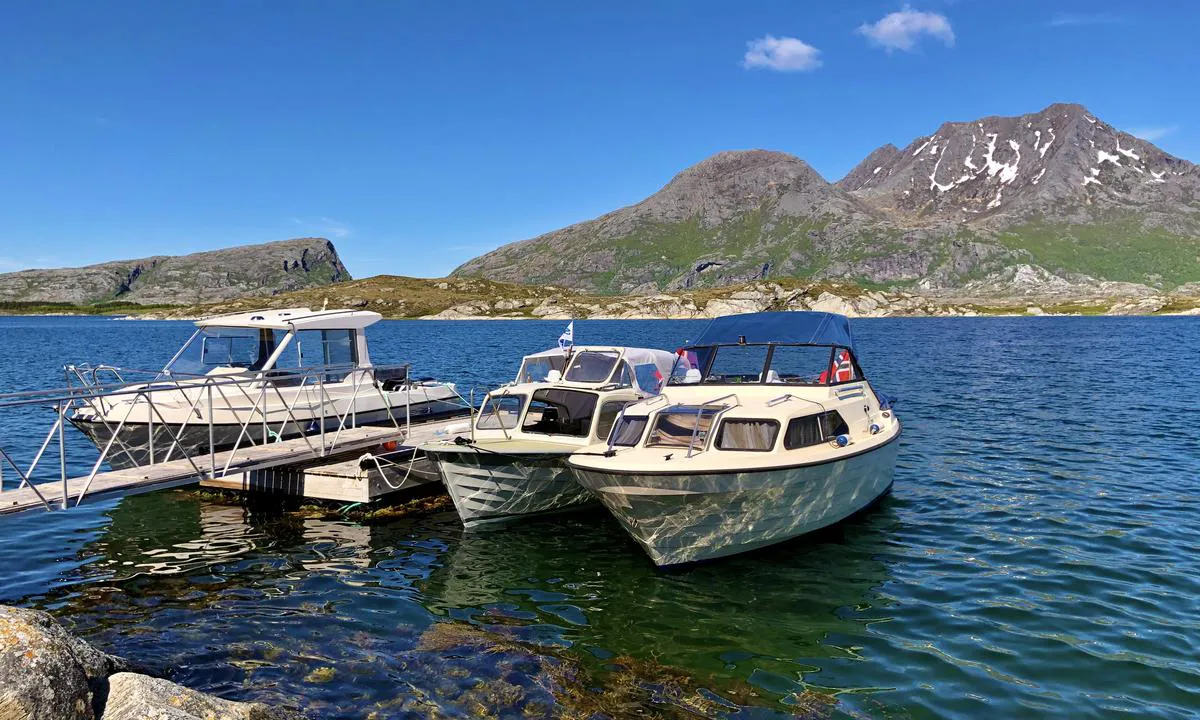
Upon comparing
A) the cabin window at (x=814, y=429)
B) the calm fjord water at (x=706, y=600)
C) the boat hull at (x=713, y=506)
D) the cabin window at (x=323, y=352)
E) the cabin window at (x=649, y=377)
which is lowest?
the calm fjord water at (x=706, y=600)

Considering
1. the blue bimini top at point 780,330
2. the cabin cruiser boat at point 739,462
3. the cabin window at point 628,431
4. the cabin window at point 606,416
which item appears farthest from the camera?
the blue bimini top at point 780,330

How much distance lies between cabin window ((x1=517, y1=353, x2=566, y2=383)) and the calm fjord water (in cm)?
439

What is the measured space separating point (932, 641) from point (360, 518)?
12846 mm

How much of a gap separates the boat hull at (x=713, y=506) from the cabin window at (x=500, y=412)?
458cm

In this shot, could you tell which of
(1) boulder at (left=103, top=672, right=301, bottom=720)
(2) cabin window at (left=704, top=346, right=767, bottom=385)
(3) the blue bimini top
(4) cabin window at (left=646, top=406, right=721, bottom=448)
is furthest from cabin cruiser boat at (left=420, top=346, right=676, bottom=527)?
(1) boulder at (left=103, top=672, right=301, bottom=720)

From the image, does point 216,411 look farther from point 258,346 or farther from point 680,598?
point 680,598

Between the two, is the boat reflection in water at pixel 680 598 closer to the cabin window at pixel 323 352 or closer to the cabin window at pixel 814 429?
the cabin window at pixel 814 429

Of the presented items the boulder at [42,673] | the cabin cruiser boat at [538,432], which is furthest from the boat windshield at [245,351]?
the boulder at [42,673]

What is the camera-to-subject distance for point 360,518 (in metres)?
17.5

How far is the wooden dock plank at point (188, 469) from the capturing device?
13.3 metres

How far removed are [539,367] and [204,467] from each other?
8686 mm

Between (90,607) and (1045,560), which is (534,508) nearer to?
(90,607)

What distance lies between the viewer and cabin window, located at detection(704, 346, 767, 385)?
17711mm

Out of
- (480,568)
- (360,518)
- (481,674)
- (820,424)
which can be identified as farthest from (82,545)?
(820,424)
